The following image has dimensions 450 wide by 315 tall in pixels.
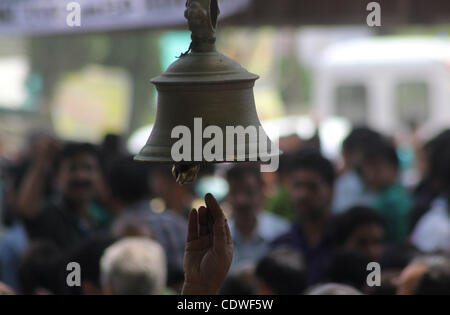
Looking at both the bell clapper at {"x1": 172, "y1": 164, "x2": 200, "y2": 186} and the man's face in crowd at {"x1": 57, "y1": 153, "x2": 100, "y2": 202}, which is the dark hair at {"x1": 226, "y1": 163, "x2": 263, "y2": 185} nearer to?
the man's face in crowd at {"x1": 57, "y1": 153, "x2": 100, "y2": 202}

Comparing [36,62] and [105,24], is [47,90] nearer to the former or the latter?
[36,62]

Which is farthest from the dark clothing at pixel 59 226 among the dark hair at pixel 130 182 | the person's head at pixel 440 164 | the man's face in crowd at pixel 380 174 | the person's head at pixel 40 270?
the person's head at pixel 440 164

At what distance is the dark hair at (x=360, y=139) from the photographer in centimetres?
705

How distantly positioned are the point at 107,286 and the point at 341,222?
71.6 inches

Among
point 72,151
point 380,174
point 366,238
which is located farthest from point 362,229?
point 72,151

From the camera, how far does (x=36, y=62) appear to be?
26.2m

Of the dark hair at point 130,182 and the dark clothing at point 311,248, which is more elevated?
the dark hair at point 130,182

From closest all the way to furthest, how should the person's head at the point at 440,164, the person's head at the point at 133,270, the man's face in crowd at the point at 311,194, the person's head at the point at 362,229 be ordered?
the person's head at the point at 133,270
the person's head at the point at 362,229
the man's face in crowd at the point at 311,194
the person's head at the point at 440,164

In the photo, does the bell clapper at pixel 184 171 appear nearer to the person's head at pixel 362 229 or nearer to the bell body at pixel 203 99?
the bell body at pixel 203 99

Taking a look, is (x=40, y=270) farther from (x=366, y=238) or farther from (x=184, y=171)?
(x=184, y=171)

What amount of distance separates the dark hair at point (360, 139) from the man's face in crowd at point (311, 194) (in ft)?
4.74

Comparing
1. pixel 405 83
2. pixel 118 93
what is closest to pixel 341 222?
pixel 405 83

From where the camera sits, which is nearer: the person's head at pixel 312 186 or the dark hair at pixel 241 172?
the person's head at pixel 312 186

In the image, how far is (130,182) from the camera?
6.02 m
